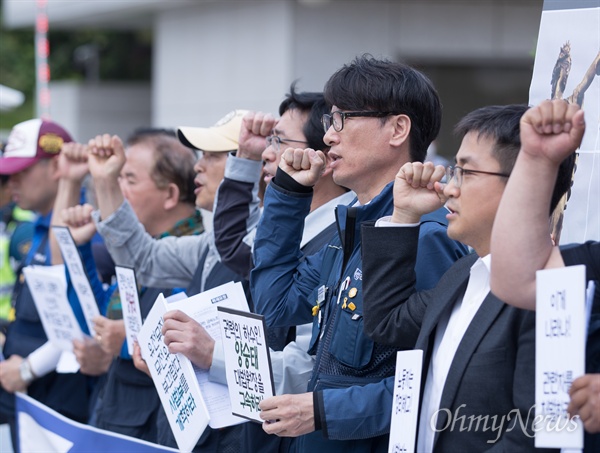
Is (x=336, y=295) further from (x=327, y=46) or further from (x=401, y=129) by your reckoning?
(x=327, y=46)

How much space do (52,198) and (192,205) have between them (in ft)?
3.98

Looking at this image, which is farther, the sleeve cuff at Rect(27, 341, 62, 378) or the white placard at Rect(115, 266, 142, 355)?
the sleeve cuff at Rect(27, 341, 62, 378)

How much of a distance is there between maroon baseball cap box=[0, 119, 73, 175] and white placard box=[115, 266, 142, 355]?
196 cm

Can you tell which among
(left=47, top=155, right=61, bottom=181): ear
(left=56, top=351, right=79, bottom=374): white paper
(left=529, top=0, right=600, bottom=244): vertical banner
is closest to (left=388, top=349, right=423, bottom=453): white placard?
(left=529, top=0, right=600, bottom=244): vertical banner

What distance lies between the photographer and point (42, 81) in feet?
62.6

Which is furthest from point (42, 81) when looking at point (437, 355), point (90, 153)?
point (437, 355)

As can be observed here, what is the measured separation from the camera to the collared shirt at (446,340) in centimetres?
265

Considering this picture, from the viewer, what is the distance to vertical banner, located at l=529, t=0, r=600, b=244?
2.91 meters

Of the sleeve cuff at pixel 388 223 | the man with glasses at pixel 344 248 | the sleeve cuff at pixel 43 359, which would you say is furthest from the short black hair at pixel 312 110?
the sleeve cuff at pixel 43 359

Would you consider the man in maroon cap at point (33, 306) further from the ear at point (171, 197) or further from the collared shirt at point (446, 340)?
the collared shirt at point (446, 340)

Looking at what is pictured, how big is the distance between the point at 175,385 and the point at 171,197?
69.2 inches

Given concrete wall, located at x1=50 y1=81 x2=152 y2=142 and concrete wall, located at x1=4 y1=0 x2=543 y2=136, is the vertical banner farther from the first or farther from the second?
concrete wall, located at x1=50 y1=81 x2=152 y2=142

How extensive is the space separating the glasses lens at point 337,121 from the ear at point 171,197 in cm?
200

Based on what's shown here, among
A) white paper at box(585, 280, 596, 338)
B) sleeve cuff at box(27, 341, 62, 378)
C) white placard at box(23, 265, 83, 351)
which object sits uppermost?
white paper at box(585, 280, 596, 338)
